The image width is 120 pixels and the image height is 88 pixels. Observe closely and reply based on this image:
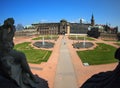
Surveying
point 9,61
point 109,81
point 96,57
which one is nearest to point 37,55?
point 96,57

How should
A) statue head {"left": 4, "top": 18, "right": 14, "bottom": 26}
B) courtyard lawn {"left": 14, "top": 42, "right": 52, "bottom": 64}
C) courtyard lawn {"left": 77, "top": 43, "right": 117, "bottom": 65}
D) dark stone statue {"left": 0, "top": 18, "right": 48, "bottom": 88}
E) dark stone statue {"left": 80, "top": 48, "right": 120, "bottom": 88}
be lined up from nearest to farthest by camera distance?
dark stone statue {"left": 80, "top": 48, "right": 120, "bottom": 88} → dark stone statue {"left": 0, "top": 18, "right": 48, "bottom": 88} → statue head {"left": 4, "top": 18, "right": 14, "bottom": 26} → courtyard lawn {"left": 77, "top": 43, "right": 117, "bottom": 65} → courtyard lawn {"left": 14, "top": 42, "right": 52, "bottom": 64}

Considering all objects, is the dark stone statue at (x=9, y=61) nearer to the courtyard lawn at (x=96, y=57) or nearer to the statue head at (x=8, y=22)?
the statue head at (x=8, y=22)

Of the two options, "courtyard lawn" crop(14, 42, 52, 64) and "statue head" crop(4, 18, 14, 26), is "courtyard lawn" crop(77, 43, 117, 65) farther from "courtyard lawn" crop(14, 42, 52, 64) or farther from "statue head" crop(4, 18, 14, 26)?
"statue head" crop(4, 18, 14, 26)

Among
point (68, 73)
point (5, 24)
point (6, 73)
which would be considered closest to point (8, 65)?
point (6, 73)

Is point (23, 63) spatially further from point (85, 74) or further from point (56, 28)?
point (56, 28)

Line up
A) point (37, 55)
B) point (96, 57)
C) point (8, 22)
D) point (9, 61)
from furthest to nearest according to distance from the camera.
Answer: point (37, 55) < point (96, 57) < point (8, 22) < point (9, 61)

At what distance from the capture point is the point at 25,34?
94.2 metres

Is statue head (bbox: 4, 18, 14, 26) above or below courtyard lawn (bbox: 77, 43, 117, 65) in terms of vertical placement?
above

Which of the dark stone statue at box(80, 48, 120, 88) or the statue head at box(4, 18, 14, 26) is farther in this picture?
the statue head at box(4, 18, 14, 26)

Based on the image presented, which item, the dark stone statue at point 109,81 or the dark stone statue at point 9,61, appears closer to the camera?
the dark stone statue at point 109,81

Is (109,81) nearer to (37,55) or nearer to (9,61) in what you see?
(9,61)

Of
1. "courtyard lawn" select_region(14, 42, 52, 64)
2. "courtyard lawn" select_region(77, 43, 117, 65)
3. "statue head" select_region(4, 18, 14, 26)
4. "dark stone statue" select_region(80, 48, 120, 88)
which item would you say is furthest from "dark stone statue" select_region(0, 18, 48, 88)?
"courtyard lawn" select_region(77, 43, 117, 65)

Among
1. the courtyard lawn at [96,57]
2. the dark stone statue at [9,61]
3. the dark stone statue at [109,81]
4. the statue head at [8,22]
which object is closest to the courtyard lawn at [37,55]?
the courtyard lawn at [96,57]

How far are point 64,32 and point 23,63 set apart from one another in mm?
113278
